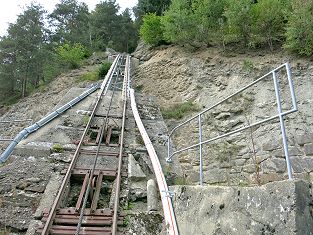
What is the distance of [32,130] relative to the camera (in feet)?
26.5

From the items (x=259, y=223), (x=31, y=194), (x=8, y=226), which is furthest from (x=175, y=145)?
(x=259, y=223)

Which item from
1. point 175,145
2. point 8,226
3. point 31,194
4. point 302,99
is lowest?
point 8,226

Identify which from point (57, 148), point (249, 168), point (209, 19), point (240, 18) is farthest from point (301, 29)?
point (57, 148)

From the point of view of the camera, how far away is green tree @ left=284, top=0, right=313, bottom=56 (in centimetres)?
965

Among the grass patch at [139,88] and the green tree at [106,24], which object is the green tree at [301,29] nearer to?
the grass patch at [139,88]

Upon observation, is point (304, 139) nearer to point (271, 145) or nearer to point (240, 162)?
point (271, 145)

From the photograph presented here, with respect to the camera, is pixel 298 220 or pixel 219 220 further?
pixel 219 220

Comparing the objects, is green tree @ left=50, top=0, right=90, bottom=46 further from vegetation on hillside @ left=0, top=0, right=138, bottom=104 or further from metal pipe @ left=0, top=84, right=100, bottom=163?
metal pipe @ left=0, top=84, right=100, bottom=163

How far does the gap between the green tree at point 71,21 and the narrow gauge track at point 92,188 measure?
2966 centimetres

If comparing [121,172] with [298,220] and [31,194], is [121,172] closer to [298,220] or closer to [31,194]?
[31,194]

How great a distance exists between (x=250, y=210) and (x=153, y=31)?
57.0 ft

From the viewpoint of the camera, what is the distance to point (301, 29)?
32.4 feet

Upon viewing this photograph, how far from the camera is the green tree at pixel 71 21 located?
36156 millimetres

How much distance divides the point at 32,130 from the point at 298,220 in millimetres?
7135
